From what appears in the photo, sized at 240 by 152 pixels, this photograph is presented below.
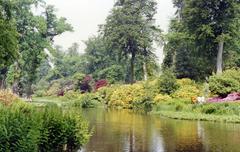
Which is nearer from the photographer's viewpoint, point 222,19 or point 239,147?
point 239,147

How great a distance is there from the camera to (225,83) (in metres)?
37.8

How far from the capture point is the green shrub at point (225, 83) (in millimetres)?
37125

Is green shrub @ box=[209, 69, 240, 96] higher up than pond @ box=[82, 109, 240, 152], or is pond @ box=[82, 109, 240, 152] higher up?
green shrub @ box=[209, 69, 240, 96]

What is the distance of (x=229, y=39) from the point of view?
43.6 meters

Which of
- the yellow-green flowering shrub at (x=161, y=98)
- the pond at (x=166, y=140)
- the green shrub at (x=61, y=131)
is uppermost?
the yellow-green flowering shrub at (x=161, y=98)

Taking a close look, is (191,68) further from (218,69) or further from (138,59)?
(138,59)

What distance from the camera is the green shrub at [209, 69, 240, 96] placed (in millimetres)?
37125

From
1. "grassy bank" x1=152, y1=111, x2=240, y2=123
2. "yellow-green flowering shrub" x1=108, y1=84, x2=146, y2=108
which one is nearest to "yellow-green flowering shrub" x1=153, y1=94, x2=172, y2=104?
"yellow-green flowering shrub" x1=108, y1=84, x2=146, y2=108

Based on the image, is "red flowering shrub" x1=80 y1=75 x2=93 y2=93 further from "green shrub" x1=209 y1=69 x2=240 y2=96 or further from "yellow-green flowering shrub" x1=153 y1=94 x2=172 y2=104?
"green shrub" x1=209 y1=69 x2=240 y2=96

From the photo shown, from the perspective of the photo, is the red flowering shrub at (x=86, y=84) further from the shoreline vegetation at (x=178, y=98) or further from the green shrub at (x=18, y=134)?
the green shrub at (x=18, y=134)

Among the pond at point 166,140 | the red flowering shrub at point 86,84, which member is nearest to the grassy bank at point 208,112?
the pond at point 166,140

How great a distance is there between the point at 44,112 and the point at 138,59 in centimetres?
5090

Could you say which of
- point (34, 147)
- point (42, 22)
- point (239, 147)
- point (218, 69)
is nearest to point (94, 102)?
point (42, 22)

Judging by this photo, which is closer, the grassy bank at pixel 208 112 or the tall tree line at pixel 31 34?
the grassy bank at pixel 208 112
